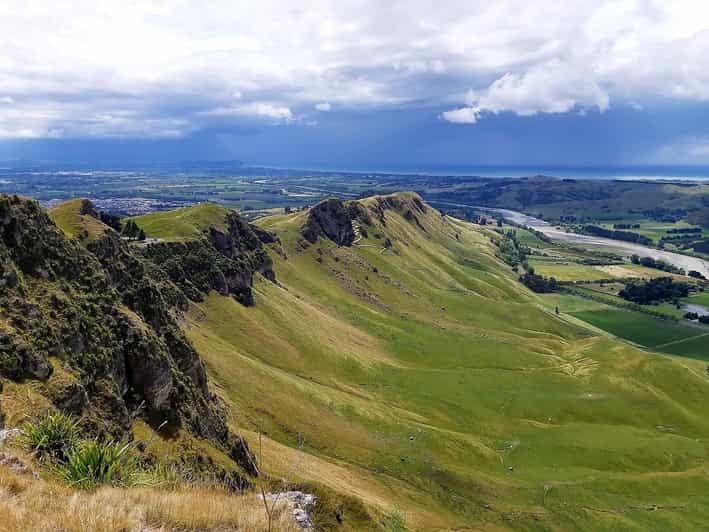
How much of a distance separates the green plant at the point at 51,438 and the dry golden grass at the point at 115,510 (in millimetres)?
3053

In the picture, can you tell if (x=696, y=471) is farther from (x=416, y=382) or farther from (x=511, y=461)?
(x=416, y=382)

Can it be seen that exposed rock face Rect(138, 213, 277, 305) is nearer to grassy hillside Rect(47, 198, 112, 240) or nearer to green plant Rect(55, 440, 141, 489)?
grassy hillside Rect(47, 198, 112, 240)

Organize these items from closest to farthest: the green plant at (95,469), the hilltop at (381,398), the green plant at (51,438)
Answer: the green plant at (95,469), the green plant at (51,438), the hilltop at (381,398)

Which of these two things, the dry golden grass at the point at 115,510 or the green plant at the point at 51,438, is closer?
the dry golden grass at the point at 115,510

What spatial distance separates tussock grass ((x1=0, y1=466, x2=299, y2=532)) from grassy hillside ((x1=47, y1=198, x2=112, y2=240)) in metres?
68.2

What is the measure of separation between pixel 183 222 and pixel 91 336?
115505 millimetres

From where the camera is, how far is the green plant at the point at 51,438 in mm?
20062

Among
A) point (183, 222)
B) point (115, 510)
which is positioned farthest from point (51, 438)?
point (183, 222)

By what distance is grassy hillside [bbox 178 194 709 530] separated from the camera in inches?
3575

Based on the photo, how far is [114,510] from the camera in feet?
43.1

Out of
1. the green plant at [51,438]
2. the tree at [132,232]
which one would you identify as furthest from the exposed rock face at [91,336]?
the tree at [132,232]

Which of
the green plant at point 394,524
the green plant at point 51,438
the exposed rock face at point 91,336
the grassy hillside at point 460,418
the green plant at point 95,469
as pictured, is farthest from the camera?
the grassy hillside at point 460,418

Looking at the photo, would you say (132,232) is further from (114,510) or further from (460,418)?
(114,510)

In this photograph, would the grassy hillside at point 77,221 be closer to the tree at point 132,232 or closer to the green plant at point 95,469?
the tree at point 132,232
